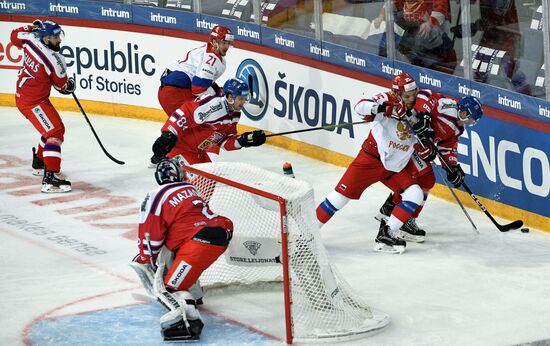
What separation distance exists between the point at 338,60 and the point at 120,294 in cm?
364

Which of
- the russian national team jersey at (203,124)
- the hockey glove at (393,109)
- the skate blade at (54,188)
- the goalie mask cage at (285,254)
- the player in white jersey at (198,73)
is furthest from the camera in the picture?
the player in white jersey at (198,73)

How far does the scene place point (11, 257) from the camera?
8125mm

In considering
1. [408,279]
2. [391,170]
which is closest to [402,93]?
[391,170]

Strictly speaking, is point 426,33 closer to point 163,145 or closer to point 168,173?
point 163,145

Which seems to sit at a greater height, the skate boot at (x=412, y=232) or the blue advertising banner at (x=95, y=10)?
the blue advertising banner at (x=95, y=10)

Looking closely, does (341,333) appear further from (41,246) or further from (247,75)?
(247,75)

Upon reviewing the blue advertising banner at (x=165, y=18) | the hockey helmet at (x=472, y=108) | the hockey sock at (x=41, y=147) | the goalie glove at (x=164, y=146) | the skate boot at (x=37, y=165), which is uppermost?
the hockey helmet at (x=472, y=108)

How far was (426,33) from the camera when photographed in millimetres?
9508

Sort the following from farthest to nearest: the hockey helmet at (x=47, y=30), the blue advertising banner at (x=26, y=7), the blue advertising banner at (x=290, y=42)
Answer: the blue advertising banner at (x=26, y=7), the blue advertising banner at (x=290, y=42), the hockey helmet at (x=47, y=30)

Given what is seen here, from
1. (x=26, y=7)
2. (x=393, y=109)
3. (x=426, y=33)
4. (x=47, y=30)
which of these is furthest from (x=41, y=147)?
(x=393, y=109)

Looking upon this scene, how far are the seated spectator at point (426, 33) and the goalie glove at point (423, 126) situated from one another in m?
1.25

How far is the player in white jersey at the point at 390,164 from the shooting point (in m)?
7.95

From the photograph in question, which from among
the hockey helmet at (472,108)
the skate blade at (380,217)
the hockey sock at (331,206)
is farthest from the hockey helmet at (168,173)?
the hockey helmet at (472,108)

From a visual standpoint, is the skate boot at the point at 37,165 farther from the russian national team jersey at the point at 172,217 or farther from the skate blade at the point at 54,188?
the russian national team jersey at the point at 172,217
